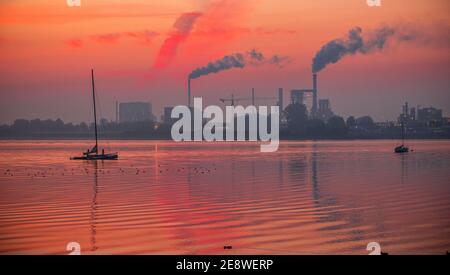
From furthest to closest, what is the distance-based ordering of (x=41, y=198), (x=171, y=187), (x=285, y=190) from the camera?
(x=171, y=187) < (x=285, y=190) < (x=41, y=198)

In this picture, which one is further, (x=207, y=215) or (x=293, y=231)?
(x=207, y=215)

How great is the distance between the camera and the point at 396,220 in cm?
2511

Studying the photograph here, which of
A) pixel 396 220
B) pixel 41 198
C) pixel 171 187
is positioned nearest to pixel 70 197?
pixel 41 198

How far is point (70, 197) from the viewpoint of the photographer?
33500mm

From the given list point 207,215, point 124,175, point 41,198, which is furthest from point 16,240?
point 124,175

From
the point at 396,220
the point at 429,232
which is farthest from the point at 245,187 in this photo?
the point at 429,232

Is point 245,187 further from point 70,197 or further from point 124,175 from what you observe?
point 124,175
